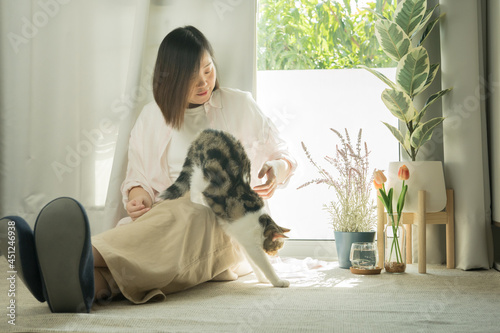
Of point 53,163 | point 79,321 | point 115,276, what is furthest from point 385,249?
point 53,163

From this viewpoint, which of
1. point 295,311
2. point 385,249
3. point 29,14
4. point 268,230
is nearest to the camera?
point 295,311

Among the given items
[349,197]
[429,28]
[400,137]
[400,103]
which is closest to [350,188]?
[349,197]

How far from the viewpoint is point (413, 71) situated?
2.22m

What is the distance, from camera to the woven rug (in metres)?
1.27

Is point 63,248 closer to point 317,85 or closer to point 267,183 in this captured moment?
point 267,183

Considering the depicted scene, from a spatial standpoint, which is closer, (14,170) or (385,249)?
(385,249)

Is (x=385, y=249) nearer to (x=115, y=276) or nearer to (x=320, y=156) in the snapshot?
(x=320, y=156)

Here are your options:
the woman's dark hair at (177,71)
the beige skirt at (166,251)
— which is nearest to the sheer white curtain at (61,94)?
the woman's dark hair at (177,71)

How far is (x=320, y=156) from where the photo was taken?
2.68 metres

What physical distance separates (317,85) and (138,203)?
118cm

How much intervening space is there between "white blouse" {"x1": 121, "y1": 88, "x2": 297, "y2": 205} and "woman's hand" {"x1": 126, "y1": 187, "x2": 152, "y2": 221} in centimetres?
3

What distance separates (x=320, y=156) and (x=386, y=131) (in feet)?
1.18

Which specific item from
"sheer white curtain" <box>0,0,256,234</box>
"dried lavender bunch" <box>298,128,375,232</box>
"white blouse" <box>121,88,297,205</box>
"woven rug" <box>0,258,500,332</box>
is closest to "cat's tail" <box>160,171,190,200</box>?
"white blouse" <box>121,88,297,205</box>

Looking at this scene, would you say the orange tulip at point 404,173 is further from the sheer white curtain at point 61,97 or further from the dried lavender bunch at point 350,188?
the sheer white curtain at point 61,97
